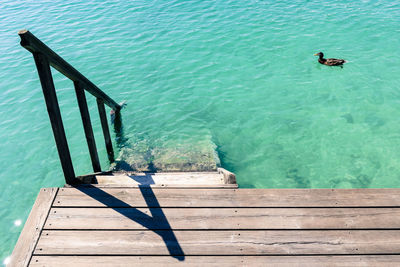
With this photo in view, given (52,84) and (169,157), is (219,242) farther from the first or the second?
(169,157)

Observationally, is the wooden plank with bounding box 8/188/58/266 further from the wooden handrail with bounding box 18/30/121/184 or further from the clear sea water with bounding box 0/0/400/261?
the clear sea water with bounding box 0/0/400/261

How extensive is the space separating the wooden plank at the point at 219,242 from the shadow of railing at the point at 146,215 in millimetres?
12

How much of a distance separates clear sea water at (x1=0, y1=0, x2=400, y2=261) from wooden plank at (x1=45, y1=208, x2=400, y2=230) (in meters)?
2.95

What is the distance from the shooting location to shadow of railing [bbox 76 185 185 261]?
3.39 metres

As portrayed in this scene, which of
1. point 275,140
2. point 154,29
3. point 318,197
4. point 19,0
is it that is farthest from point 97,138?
point 19,0

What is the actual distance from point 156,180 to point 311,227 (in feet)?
7.46

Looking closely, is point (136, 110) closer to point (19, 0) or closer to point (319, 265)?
point (319, 265)

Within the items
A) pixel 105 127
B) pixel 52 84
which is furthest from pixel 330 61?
pixel 52 84

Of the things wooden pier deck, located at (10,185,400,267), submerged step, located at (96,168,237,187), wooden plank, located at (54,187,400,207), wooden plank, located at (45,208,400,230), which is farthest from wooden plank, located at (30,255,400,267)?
submerged step, located at (96,168,237,187)

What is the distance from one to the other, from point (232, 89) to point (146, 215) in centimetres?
714

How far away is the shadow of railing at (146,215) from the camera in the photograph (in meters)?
3.39

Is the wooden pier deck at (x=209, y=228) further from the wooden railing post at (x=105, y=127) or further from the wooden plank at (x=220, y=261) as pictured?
the wooden railing post at (x=105, y=127)

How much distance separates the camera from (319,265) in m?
3.20

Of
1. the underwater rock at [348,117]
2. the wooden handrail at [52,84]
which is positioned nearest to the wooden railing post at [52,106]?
the wooden handrail at [52,84]
